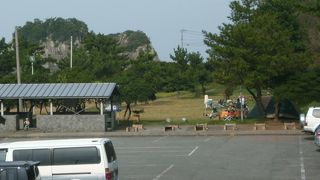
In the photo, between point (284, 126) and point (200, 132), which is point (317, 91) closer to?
point (284, 126)

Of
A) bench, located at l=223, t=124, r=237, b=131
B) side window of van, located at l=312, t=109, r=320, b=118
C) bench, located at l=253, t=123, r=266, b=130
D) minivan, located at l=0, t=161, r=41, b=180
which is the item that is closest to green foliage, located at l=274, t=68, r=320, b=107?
bench, located at l=253, t=123, r=266, b=130

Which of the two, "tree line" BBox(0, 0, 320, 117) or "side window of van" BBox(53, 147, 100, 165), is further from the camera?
"tree line" BBox(0, 0, 320, 117)

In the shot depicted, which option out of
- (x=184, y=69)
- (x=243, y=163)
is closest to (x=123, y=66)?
(x=184, y=69)

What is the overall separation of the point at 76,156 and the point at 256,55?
1139 inches

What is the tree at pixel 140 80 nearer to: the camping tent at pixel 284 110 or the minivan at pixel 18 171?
the camping tent at pixel 284 110

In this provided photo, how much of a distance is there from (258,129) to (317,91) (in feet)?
15.4

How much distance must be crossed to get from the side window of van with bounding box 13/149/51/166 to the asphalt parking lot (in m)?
5.49

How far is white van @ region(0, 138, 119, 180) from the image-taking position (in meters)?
15.2

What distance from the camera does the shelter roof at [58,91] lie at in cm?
4197

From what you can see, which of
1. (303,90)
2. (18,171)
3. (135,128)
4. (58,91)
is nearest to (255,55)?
(303,90)

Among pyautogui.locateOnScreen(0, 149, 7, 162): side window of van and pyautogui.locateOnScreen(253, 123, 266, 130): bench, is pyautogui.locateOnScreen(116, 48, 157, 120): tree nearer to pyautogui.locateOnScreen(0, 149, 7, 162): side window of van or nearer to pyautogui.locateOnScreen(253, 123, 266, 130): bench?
pyautogui.locateOnScreen(253, 123, 266, 130): bench

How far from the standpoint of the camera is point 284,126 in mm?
40500

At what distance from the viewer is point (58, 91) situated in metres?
42.9

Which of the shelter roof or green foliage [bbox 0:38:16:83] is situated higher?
green foliage [bbox 0:38:16:83]
